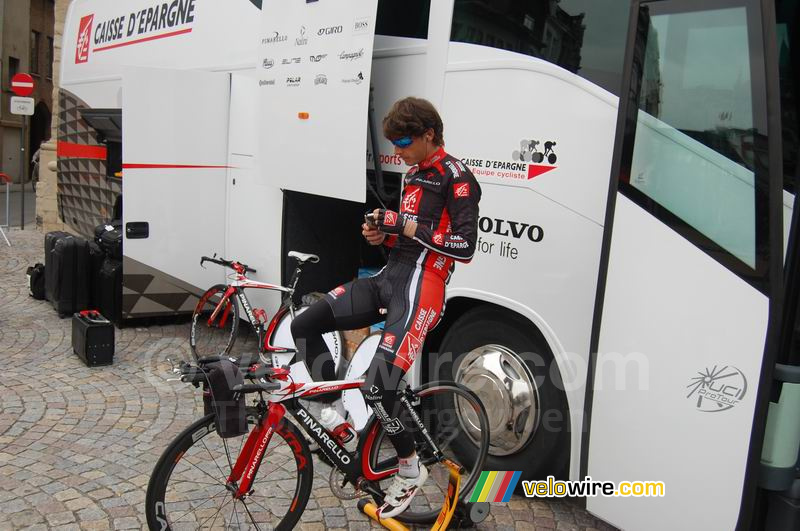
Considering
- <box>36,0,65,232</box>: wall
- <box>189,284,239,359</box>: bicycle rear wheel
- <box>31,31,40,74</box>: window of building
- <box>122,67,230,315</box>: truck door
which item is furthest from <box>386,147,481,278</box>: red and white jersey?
<box>31,31,40,74</box>: window of building

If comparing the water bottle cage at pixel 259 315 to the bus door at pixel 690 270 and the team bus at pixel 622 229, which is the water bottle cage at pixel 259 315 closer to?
the team bus at pixel 622 229

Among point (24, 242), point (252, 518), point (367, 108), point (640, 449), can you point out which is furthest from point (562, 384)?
point (24, 242)

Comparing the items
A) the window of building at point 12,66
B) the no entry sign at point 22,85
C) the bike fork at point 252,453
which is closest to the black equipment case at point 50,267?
the bike fork at point 252,453

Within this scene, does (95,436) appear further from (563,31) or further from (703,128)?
(703,128)

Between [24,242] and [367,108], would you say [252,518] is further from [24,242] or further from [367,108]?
[24,242]

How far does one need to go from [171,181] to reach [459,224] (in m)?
4.50

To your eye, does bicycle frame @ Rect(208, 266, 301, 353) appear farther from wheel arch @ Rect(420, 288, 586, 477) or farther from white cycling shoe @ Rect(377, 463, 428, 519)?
white cycling shoe @ Rect(377, 463, 428, 519)

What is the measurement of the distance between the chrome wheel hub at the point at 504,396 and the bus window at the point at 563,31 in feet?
4.93

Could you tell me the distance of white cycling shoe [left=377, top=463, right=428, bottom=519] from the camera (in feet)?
10.8

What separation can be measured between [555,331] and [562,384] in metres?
0.29

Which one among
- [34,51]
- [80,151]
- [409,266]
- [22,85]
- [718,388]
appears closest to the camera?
[718,388]

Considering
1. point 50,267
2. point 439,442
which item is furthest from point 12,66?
point 439,442

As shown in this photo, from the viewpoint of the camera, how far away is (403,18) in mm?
4367

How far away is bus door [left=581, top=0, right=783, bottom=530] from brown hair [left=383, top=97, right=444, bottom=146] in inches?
32.5
